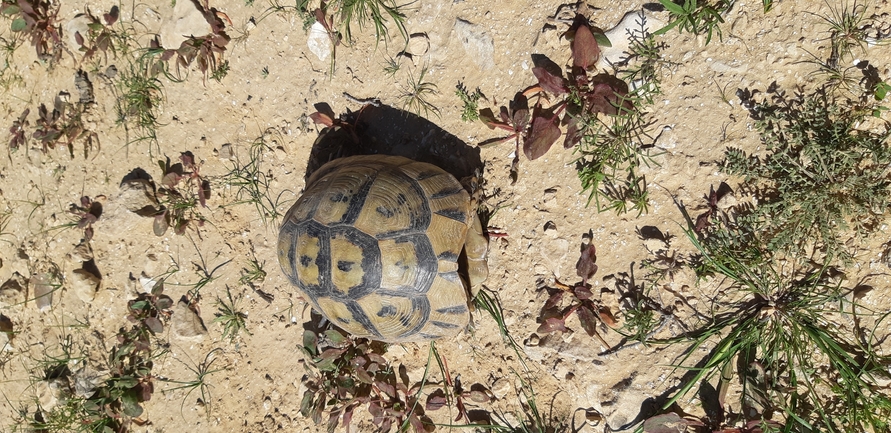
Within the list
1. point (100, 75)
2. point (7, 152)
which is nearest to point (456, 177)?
point (100, 75)

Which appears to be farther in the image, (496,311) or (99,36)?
(99,36)

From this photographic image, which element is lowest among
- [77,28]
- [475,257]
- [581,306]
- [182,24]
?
[581,306]

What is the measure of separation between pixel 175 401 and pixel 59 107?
136 inches

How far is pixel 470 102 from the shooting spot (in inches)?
187

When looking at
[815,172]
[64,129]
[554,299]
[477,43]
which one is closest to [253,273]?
[64,129]

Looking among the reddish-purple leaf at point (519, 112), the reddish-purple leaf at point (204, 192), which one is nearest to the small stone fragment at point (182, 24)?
the reddish-purple leaf at point (204, 192)

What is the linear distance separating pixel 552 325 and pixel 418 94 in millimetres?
2321

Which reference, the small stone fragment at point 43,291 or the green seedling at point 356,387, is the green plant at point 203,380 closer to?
the green seedling at point 356,387

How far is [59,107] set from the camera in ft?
20.0

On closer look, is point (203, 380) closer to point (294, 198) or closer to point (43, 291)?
point (294, 198)

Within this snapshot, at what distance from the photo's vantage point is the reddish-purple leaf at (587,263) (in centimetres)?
433

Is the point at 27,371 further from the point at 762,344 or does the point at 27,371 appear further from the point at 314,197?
the point at 762,344

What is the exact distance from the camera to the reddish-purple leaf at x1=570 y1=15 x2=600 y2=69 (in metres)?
4.16

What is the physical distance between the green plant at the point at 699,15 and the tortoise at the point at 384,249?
1999mm
